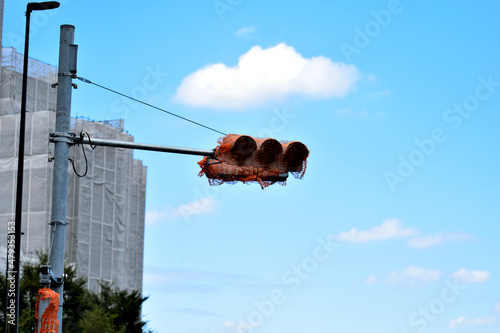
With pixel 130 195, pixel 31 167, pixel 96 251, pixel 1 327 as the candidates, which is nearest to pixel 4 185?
pixel 31 167

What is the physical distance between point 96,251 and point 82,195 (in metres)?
3.96

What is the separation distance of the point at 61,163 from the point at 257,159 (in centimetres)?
237

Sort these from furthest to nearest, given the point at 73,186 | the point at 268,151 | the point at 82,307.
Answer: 1. the point at 73,186
2. the point at 82,307
3. the point at 268,151

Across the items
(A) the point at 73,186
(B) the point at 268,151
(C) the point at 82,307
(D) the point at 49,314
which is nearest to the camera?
(D) the point at 49,314

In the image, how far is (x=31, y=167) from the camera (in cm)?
5216

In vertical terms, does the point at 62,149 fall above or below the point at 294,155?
above

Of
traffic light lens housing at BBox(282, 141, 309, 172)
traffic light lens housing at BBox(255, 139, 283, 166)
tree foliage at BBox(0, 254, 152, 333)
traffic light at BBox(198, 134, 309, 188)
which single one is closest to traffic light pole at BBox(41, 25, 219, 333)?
traffic light at BBox(198, 134, 309, 188)

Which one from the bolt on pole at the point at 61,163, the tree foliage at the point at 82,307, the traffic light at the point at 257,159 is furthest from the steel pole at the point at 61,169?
the tree foliage at the point at 82,307

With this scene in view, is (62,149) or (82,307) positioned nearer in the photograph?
(62,149)

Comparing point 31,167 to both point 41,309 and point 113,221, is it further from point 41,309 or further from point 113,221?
point 41,309

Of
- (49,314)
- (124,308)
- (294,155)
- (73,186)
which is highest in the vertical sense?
(73,186)

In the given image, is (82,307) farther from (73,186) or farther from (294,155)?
(294,155)

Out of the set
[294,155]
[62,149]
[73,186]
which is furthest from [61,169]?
[73,186]

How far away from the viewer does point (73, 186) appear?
54.5 m
